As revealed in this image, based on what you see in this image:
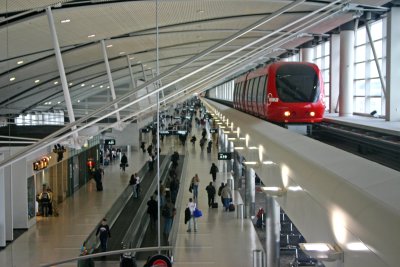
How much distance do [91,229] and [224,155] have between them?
25.8 feet

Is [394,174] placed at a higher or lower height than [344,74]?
lower

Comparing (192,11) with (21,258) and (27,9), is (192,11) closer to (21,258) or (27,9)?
(27,9)

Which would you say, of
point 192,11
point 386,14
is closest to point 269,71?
point 192,11

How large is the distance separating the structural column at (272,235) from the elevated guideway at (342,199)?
20.7ft

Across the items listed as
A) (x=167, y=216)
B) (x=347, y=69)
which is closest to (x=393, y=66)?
(x=347, y=69)

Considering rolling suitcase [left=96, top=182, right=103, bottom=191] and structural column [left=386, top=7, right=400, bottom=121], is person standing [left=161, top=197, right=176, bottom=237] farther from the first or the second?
rolling suitcase [left=96, top=182, right=103, bottom=191]

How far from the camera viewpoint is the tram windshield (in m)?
18.7

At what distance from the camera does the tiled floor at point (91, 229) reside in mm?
16578

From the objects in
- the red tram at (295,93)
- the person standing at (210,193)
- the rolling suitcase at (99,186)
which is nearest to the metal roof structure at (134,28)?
the red tram at (295,93)

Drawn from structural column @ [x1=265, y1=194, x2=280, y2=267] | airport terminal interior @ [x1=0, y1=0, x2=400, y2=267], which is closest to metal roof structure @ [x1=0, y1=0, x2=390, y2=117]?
airport terminal interior @ [x1=0, y1=0, x2=400, y2=267]

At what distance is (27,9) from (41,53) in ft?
39.8

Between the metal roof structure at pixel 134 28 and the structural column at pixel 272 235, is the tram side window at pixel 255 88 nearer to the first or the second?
the metal roof structure at pixel 134 28

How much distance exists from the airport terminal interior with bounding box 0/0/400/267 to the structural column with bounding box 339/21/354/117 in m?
0.07

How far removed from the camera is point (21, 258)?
56.0 ft
